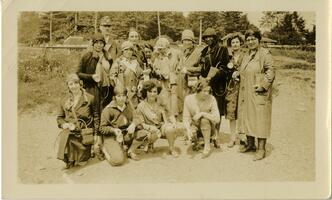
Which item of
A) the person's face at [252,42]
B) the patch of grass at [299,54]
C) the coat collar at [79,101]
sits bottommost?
the coat collar at [79,101]

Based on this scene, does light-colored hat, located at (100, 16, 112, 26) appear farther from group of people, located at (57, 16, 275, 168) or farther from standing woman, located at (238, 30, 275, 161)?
standing woman, located at (238, 30, 275, 161)

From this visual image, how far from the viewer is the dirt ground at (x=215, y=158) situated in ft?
4.22

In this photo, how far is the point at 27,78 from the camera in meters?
1.29

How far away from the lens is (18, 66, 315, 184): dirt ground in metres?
1.29

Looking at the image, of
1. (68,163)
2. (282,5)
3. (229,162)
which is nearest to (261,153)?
(229,162)

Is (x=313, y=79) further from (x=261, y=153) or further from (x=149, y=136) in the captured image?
(x=149, y=136)

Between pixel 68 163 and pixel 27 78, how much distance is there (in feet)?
0.88

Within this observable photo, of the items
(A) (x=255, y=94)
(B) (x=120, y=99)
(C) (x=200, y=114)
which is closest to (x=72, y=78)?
(B) (x=120, y=99)

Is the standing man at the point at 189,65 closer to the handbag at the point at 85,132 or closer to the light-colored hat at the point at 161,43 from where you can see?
the light-colored hat at the point at 161,43

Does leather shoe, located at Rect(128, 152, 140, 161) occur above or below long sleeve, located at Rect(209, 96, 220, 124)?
below

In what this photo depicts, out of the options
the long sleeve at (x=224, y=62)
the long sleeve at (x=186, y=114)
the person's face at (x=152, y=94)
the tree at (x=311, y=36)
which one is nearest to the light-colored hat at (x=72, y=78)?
the person's face at (x=152, y=94)

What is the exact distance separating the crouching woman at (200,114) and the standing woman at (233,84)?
0.16 ft

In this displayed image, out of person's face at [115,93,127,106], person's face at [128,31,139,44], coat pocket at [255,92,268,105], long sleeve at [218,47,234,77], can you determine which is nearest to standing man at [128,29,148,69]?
person's face at [128,31,139,44]

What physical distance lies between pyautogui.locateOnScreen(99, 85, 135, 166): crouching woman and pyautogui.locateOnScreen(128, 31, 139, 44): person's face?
139 mm
